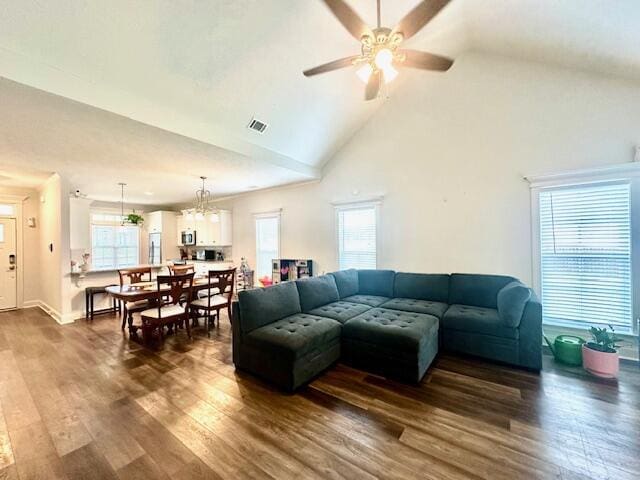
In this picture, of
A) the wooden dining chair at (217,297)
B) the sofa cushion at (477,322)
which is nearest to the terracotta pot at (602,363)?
the sofa cushion at (477,322)

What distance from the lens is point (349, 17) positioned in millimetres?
2014

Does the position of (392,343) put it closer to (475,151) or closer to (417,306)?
(417,306)

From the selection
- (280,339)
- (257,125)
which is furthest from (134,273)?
(280,339)

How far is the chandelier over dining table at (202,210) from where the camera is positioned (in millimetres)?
5484

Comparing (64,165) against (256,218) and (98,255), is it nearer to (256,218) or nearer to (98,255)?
(256,218)

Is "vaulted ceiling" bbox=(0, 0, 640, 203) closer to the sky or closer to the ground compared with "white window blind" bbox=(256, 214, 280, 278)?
closer to the sky

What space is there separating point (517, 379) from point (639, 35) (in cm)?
339

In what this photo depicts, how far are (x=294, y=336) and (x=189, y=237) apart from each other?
635cm

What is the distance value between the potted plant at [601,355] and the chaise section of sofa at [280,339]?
2643 millimetres

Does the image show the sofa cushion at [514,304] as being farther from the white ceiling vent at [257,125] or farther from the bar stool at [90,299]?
the bar stool at [90,299]

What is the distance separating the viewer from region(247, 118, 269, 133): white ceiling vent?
12.3 feet

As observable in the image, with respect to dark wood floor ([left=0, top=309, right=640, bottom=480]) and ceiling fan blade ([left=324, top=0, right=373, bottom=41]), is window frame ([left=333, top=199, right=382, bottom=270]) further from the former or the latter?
ceiling fan blade ([left=324, top=0, right=373, bottom=41])

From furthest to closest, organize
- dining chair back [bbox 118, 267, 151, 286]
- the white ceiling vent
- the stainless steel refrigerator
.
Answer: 1. the stainless steel refrigerator
2. dining chair back [bbox 118, 267, 151, 286]
3. the white ceiling vent

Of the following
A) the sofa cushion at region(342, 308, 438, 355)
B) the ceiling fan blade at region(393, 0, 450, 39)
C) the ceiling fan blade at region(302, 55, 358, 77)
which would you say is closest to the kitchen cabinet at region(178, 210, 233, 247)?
the sofa cushion at region(342, 308, 438, 355)
